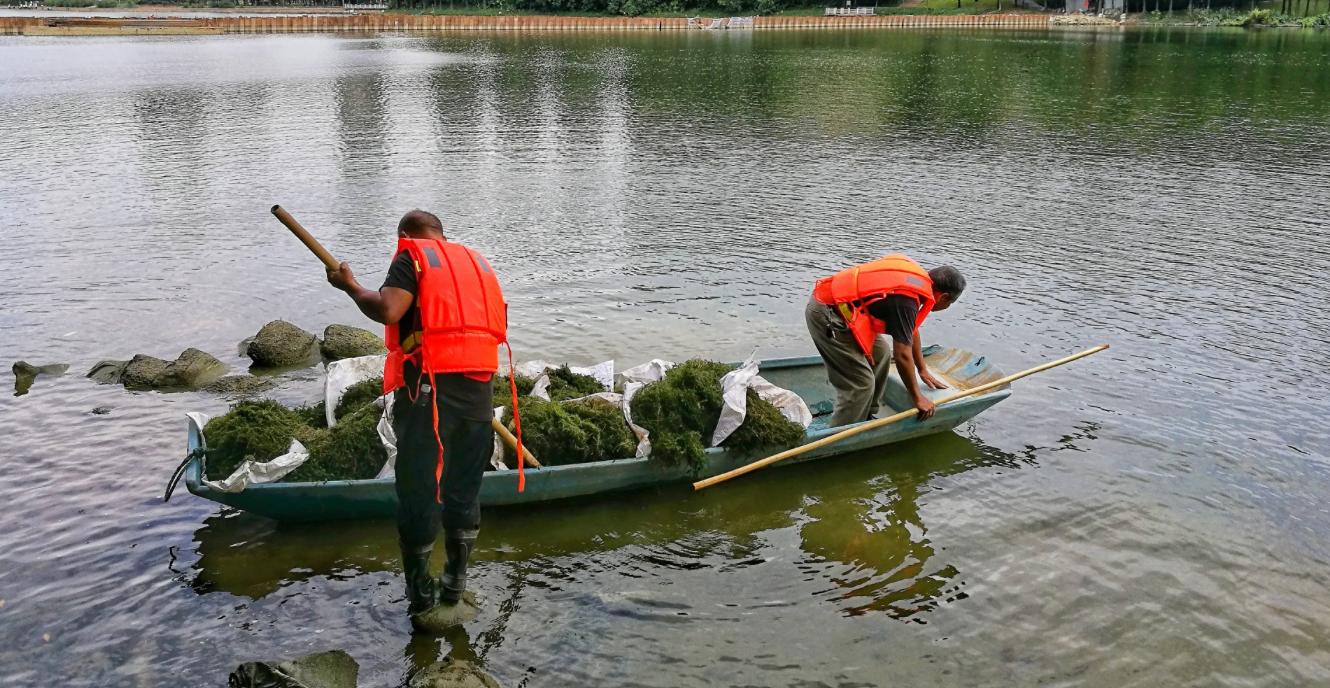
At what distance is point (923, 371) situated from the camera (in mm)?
11117

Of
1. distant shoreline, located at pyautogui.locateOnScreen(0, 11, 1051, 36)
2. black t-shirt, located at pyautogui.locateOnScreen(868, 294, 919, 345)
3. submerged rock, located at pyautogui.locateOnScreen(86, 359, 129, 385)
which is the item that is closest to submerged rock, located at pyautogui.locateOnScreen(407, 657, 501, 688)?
black t-shirt, located at pyautogui.locateOnScreen(868, 294, 919, 345)

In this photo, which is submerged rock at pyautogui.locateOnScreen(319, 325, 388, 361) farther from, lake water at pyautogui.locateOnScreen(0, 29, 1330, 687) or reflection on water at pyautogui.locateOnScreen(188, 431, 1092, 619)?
reflection on water at pyautogui.locateOnScreen(188, 431, 1092, 619)

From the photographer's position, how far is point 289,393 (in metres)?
12.9

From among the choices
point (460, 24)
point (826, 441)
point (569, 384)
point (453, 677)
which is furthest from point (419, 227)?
point (460, 24)

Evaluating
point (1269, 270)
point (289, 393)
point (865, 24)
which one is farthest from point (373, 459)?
point (865, 24)

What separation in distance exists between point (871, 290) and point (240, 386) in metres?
7.81

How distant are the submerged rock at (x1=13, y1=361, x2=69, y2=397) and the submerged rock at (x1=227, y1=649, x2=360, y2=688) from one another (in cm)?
735

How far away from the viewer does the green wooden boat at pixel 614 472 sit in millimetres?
8891

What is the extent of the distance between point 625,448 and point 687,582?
1517 mm

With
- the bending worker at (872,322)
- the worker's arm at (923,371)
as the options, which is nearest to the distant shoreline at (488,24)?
the worker's arm at (923,371)

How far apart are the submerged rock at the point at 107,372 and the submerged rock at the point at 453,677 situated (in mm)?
7659

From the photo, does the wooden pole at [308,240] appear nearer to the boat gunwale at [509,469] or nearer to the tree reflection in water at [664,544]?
the boat gunwale at [509,469]

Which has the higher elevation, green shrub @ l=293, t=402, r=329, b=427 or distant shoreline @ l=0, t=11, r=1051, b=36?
distant shoreline @ l=0, t=11, r=1051, b=36

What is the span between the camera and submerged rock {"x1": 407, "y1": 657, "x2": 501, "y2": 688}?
7.16 metres
